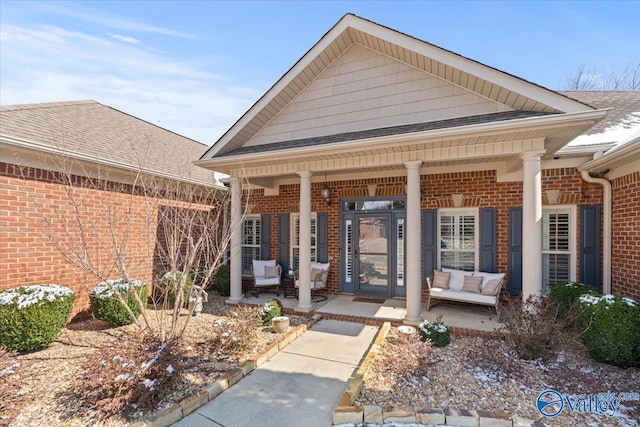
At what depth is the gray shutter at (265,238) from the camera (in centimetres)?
906

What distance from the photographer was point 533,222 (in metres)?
4.96

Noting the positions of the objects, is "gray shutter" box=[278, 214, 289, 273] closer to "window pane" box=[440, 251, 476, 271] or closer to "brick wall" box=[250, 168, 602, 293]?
"brick wall" box=[250, 168, 602, 293]

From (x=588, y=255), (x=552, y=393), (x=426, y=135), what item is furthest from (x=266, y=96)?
(x=588, y=255)

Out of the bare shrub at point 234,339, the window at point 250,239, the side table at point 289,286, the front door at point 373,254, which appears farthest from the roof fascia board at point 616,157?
the window at point 250,239

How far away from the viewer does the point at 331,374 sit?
412 centimetres

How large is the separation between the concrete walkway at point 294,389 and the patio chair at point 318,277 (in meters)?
2.15

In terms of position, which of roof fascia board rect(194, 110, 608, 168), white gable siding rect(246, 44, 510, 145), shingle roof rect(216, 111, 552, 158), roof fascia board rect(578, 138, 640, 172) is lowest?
roof fascia board rect(578, 138, 640, 172)

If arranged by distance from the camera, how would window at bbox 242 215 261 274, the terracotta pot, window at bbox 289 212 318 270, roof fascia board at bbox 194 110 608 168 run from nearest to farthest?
1. roof fascia board at bbox 194 110 608 168
2. the terracotta pot
3. window at bbox 289 212 318 270
4. window at bbox 242 215 261 274

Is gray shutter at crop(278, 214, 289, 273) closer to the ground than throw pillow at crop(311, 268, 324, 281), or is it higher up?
higher up

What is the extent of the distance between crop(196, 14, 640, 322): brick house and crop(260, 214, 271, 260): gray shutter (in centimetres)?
129

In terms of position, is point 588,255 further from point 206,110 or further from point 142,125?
point 142,125

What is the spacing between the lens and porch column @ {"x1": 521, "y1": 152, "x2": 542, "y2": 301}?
4941 millimetres

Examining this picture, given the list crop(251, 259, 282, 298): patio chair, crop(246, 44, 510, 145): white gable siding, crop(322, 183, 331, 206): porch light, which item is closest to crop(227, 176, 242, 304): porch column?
crop(251, 259, 282, 298): patio chair

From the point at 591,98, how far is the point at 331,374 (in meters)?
9.70
